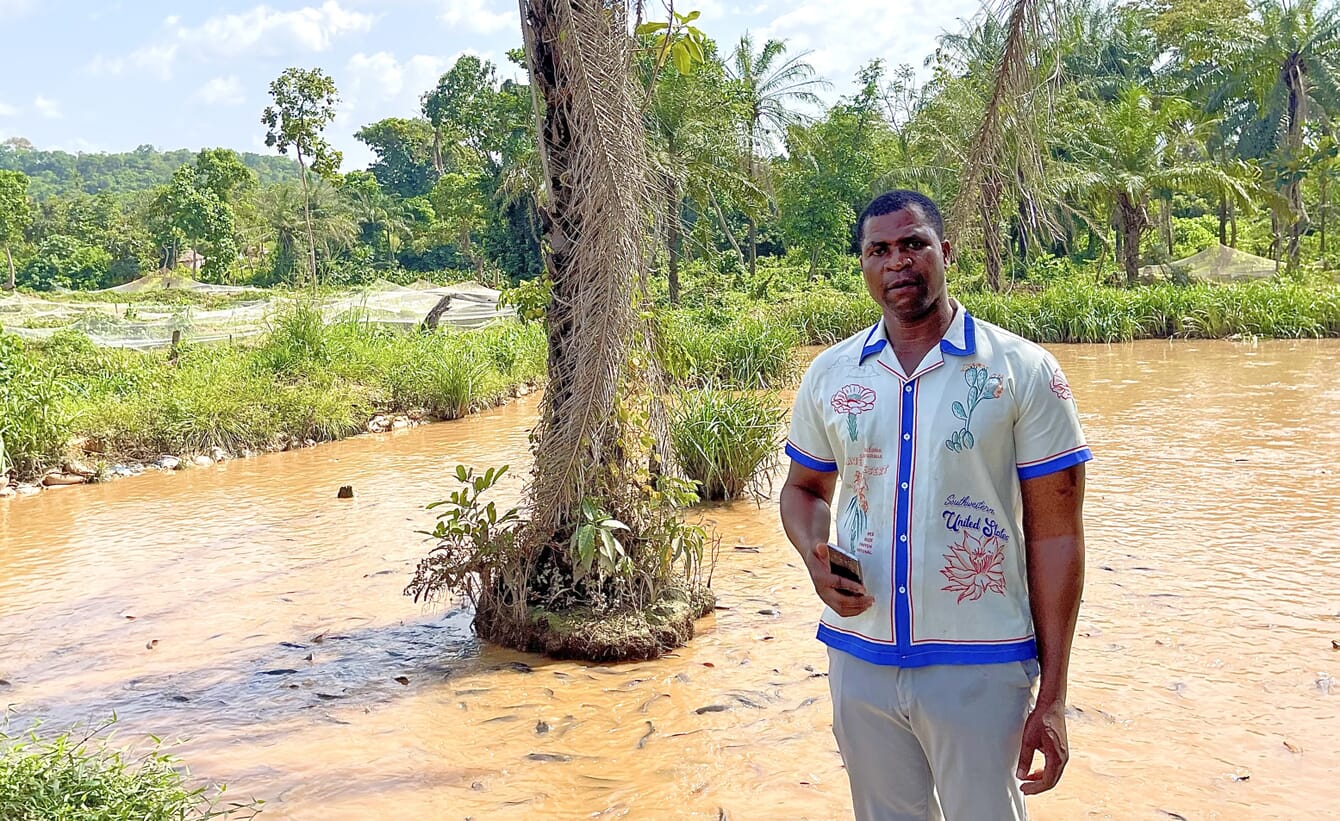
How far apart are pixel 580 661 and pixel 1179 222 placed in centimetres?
3582

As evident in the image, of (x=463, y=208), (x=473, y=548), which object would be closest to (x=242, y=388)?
(x=473, y=548)

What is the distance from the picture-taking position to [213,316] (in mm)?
17312

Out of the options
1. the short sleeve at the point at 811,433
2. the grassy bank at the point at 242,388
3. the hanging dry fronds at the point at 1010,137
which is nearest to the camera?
the short sleeve at the point at 811,433

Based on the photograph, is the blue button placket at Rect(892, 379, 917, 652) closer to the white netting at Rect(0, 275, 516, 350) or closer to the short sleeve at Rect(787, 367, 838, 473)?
the short sleeve at Rect(787, 367, 838, 473)

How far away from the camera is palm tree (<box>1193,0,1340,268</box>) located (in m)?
25.4

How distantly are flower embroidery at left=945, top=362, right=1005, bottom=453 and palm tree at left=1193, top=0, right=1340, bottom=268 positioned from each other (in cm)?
2612

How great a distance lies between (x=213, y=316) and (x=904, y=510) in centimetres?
1756

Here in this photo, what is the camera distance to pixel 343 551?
654cm

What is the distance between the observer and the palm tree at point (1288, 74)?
83.4ft

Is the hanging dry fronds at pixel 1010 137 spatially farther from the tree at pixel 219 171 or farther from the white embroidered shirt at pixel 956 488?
the tree at pixel 219 171

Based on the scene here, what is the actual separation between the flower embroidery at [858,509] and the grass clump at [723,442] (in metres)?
5.01

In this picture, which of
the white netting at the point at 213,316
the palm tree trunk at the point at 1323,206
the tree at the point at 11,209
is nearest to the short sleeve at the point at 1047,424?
the white netting at the point at 213,316

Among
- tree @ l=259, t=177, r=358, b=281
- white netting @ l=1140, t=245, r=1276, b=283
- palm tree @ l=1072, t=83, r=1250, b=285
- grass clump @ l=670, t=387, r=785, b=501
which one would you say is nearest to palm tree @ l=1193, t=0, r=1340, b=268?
white netting @ l=1140, t=245, r=1276, b=283

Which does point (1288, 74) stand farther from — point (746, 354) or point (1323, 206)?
point (746, 354)
